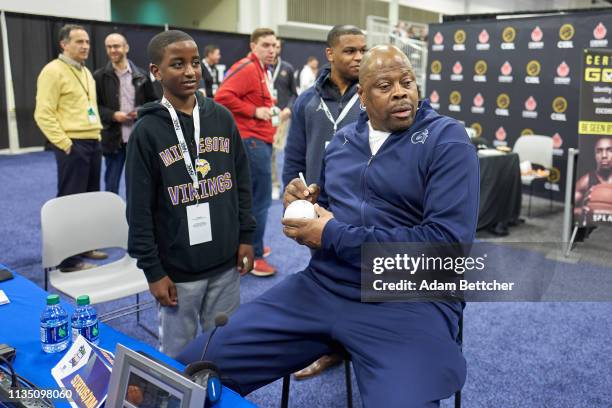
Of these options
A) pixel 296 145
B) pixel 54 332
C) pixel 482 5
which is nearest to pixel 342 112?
pixel 296 145

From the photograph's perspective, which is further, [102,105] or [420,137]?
[102,105]

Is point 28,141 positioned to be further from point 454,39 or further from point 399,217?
point 399,217

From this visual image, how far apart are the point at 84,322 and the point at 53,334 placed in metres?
0.08

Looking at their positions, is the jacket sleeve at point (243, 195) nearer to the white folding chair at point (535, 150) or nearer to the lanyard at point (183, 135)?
the lanyard at point (183, 135)

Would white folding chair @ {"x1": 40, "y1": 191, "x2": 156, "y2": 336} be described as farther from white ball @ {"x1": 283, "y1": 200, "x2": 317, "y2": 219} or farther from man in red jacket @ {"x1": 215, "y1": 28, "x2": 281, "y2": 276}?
white ball @ {"x1": 283, "y1": 200, "x2": 317, "y2": 219}

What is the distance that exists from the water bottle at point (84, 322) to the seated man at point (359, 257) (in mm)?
258

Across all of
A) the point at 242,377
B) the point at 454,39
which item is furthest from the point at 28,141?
the point at 242,377

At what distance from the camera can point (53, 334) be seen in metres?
1.37

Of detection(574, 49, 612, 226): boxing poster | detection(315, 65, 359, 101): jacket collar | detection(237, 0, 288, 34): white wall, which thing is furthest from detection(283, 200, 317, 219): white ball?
detection(237, 0, 288, 34): white wall

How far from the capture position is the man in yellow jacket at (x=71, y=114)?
3539mm

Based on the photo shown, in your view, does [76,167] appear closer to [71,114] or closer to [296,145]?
[71,114]

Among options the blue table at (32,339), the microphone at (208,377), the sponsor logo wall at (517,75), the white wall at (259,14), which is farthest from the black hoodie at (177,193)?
the white wall at (259,14)

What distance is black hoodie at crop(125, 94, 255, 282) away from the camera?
5.87 feet

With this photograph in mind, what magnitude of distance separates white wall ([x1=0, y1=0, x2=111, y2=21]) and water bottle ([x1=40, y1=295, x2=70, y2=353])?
878 centimetres
